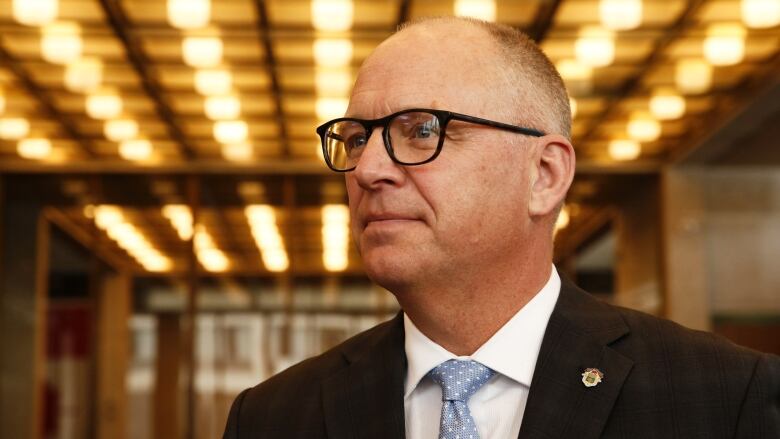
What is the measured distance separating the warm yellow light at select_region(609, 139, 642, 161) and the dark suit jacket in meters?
9.98

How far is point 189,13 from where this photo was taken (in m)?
8.34

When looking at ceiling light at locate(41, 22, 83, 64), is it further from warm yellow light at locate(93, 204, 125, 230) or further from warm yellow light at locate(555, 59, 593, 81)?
warm yellow light at locate(555, 59, 593, 81)

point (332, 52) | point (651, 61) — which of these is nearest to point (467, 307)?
point (332, 52)

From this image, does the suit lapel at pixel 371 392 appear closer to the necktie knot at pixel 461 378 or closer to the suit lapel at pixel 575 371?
the necktie knot at pixel 461 378

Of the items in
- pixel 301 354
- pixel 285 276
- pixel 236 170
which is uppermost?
pixel 236 170

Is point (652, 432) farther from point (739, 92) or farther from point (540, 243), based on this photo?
point (739, 92)

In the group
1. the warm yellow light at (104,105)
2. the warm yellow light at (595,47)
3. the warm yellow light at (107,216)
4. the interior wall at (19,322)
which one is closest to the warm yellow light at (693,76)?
the warm yellow light at (595,47)

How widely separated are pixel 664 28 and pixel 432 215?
7111mm

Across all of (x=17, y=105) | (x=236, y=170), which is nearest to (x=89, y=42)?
(x=17, y=105)

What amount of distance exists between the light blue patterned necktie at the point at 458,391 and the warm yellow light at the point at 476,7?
623cm

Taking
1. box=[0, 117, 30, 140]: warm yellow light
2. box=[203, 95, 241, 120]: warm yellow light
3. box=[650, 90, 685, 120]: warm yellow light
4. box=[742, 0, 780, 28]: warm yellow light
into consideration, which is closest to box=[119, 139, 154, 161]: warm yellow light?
box=[0, 117, 30, 140]: warm yellow light

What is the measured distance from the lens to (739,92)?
33.1 ft

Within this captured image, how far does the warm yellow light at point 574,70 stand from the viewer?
9.47m

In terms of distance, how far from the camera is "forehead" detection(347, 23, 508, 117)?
203cm
